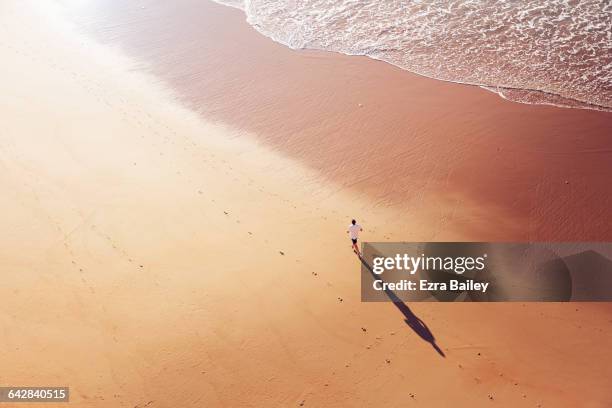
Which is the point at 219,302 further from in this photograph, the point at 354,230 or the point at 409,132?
the point at 409,132

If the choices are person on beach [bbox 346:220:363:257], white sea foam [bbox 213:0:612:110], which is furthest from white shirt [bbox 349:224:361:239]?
white sea foam [bbox 213:0:612:110]

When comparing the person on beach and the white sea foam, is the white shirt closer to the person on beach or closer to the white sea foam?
the person on beach

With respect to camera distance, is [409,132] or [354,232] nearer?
[354,232]

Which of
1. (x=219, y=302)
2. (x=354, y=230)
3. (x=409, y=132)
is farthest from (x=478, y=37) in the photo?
(x=219, y=302)

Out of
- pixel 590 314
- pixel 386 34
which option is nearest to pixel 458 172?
pixel 590 314

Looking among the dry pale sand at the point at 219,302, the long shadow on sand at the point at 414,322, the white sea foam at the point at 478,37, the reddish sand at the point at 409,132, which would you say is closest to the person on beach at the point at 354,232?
the dry pale sand at the point at 219,302

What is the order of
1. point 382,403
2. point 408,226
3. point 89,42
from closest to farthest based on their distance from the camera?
point 382,403, point 408,226, point 89,42

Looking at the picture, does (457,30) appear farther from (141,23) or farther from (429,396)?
(429,396)

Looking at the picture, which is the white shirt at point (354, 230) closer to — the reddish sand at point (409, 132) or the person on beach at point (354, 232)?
the person on beach at point (354, 232)
